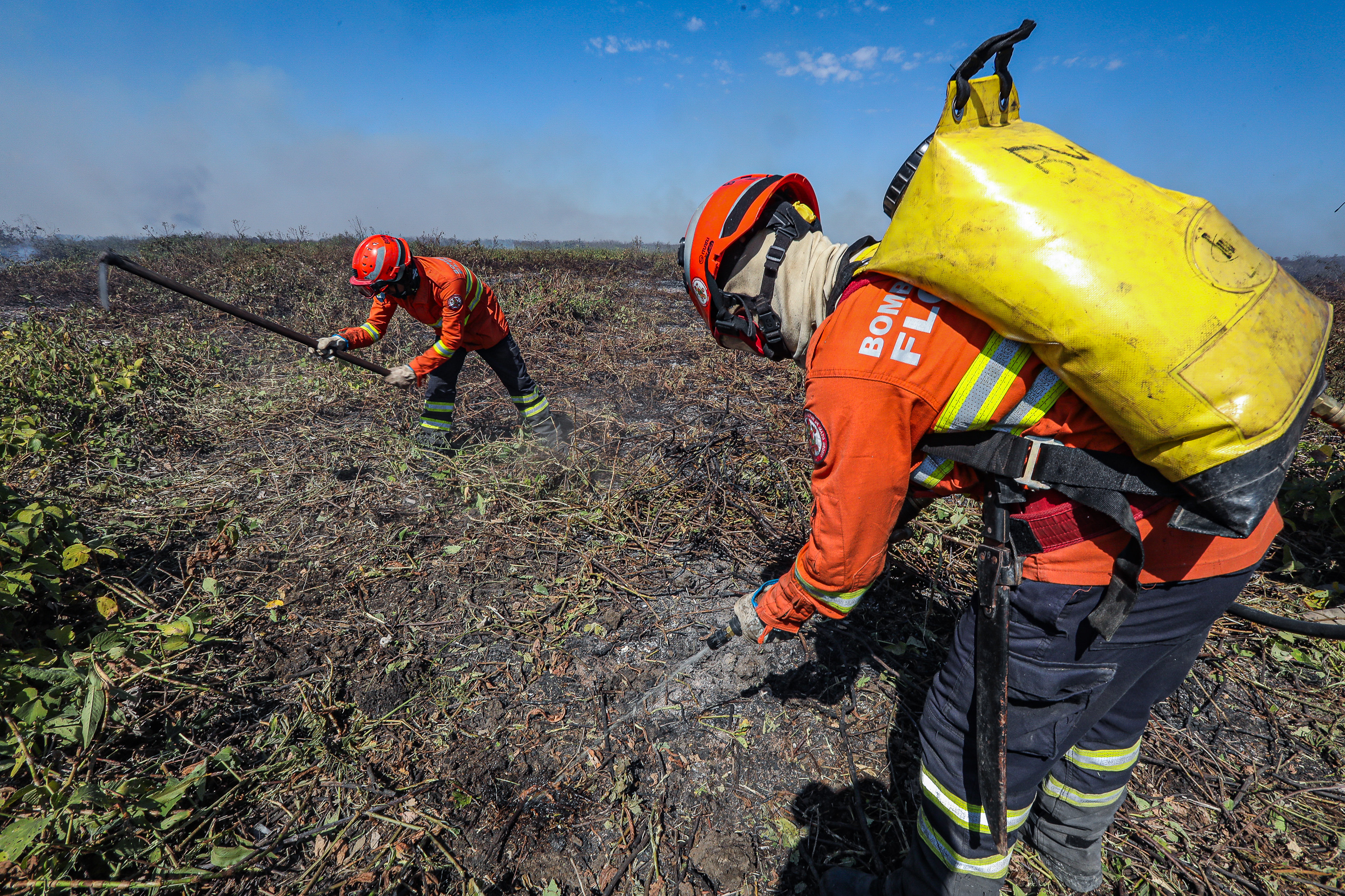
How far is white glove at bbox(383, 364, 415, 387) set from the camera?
4.74m

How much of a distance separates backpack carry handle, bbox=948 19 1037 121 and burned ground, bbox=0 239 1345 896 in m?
2.51

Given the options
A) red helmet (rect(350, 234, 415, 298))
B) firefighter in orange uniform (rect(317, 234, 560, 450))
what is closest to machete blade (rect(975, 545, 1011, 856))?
firefighter in orange uniform (rect(317, 234, 560, 450))

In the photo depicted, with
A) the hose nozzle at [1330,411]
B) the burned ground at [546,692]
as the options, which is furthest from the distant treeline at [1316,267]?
the hose nozzle at [1330,411]

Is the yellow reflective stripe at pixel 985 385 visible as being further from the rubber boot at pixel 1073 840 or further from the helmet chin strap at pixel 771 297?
the rubber boot at pixel 1073 840

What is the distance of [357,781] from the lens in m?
2.22

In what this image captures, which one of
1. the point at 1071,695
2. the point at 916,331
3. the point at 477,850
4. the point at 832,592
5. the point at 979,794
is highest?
the point at 916,331

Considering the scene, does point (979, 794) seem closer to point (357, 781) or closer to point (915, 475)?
point (915, 475)

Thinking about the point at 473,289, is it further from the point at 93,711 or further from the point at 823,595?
the point at 823,595

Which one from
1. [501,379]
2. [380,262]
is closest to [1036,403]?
[501,379]

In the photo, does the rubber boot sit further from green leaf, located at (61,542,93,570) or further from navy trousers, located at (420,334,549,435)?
navy trousers, located at (420,334,549,435)

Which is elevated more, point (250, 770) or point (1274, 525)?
point (1274, 525)

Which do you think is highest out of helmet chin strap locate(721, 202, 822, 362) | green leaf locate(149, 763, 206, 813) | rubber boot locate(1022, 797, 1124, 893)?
helmet chin strap locate(721, 202, 822, 362)

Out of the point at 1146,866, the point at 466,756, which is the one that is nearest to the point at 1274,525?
the point at 1146,866

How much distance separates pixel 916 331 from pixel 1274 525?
4.03 feet
